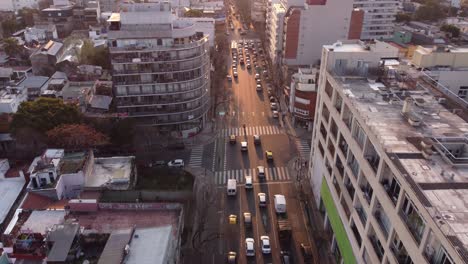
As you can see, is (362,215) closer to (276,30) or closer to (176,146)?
(176,146)

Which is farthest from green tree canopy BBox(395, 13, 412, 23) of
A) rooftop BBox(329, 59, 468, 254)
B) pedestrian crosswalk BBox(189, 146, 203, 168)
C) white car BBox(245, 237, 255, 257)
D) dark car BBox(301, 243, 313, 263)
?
white car BBox(245, 237, 255, 257)

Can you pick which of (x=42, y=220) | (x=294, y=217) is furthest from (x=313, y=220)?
(x=42, y=220)

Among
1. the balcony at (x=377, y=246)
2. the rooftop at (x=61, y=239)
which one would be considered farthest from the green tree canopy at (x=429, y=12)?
the rooftop at (x=61, y=239)

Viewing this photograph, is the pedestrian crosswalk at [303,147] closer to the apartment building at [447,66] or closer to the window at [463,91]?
the apartment building at [447,66]

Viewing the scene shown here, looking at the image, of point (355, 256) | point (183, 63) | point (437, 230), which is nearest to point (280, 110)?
point (183, 63)

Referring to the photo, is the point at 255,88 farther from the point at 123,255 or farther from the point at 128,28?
the point at 123,255
